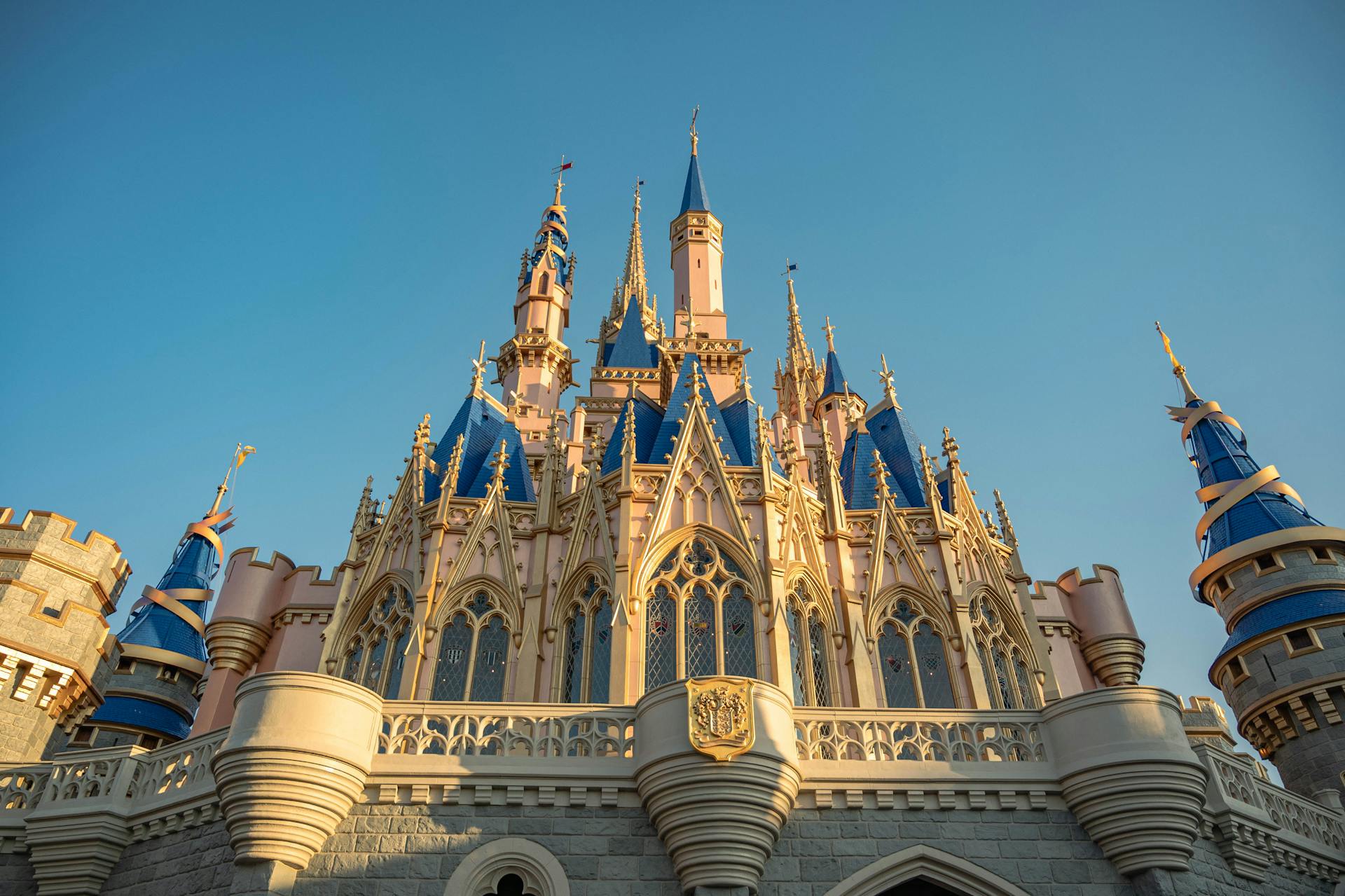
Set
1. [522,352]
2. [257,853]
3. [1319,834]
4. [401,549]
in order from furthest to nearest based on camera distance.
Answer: [522,352], [401,549], [1319,834], [257,853]

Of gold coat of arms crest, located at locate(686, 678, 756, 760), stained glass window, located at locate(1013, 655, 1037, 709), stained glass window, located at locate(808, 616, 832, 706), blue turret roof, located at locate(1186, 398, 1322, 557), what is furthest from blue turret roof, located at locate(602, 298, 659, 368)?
gold coat of arms crest, located at locate(686, 678, 756, 760)

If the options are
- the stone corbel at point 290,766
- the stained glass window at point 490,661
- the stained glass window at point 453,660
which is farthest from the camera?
the stained glass window at point 490,661

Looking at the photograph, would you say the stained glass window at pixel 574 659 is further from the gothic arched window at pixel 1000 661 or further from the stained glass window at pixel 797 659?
the gothic arched window at pixel 1000 661

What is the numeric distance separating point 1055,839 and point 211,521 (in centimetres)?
3447

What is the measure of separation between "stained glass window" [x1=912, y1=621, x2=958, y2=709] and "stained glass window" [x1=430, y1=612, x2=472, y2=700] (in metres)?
8.93

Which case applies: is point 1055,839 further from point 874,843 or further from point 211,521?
point 211,521

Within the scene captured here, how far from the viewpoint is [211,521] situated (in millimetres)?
37438

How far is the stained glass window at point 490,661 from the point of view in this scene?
718 inches

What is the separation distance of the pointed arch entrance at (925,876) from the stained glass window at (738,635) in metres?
5.70

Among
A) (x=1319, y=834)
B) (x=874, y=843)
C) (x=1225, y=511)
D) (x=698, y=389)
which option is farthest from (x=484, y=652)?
(x=1225, y=511)

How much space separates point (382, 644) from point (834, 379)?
18.4 meters

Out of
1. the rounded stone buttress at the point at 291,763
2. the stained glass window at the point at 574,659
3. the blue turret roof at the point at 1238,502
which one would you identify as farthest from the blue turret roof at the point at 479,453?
the blue turret roof at the point at 1238,502

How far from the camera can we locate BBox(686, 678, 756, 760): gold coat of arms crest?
1148 centimetres

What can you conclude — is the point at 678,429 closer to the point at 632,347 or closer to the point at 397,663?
the point at 397,663
